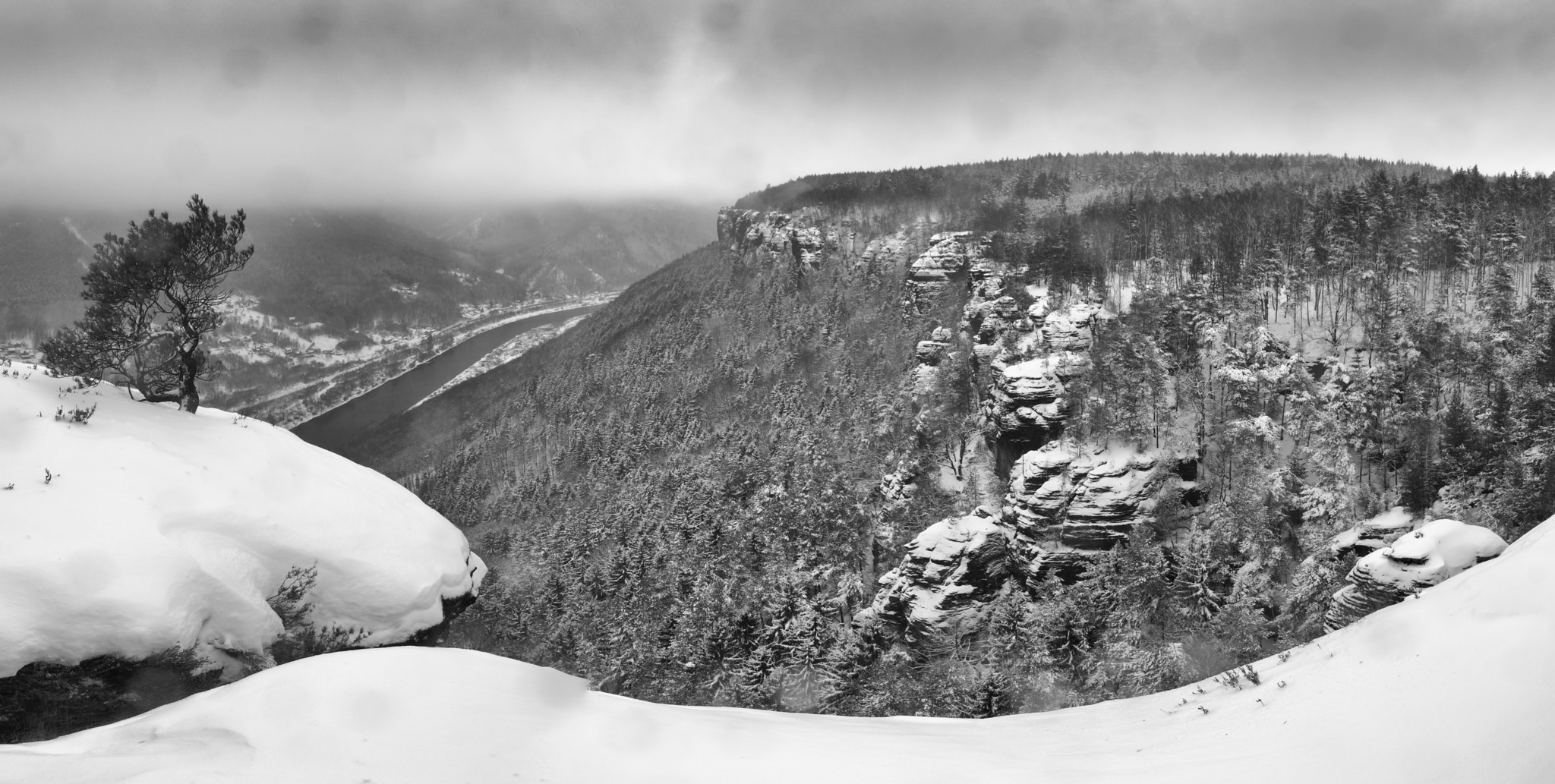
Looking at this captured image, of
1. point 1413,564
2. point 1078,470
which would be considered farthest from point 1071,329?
point 1413,564

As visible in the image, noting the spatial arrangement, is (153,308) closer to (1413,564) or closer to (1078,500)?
(1413,564)

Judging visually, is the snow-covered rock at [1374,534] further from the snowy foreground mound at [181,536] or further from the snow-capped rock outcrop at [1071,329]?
the snowy foreground mound at [181,536]

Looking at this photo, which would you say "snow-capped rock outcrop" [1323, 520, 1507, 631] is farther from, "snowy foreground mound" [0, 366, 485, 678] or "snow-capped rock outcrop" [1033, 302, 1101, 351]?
"snow-capped rock outcrop" [1033, 302, 1101, 351]

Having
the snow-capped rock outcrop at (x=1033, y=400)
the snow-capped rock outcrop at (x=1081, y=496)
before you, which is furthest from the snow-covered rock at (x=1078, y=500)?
the snow-capped rock outcrop at (x=1033, y=400)

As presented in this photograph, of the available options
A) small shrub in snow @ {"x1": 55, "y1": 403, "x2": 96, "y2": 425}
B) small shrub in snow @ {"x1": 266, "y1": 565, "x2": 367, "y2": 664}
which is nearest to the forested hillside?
small shrub in snow @ {"x1": 266, "y1": 565, "x2": 367, "y2": 664}

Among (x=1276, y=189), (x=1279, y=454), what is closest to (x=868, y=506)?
(x=1279, y=454)
